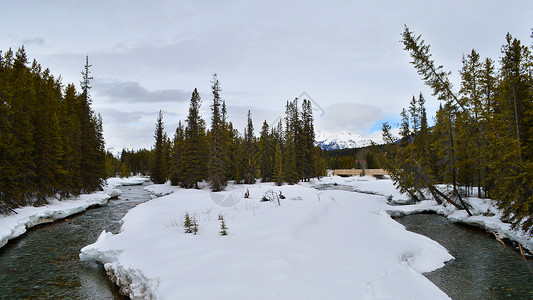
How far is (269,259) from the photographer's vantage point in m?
7.50

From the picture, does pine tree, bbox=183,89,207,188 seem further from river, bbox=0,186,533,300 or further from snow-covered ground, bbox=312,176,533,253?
snow-covered ground, bbox=312,176,533,253

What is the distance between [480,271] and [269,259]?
867 centimetres

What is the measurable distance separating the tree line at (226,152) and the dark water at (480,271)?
26792 mm

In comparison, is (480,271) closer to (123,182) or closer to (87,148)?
(87,148)

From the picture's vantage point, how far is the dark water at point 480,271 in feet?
29.4

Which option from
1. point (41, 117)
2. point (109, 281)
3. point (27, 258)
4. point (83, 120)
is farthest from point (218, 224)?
point (83, 120)

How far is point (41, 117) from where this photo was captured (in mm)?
23188

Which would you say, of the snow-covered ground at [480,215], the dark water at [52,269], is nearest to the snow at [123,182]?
the dark water at [52,269]

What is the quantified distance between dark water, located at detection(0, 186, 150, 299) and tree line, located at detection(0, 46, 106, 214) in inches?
192

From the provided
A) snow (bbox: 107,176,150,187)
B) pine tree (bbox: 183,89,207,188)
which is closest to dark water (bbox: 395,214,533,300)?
pine tree (bbox: 183,89,207,188)

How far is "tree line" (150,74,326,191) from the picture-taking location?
121 ft

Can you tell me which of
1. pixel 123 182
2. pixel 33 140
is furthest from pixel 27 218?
pixel 123 182

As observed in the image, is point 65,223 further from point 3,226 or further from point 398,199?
point 398,199

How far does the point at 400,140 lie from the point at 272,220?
72.0 feet
